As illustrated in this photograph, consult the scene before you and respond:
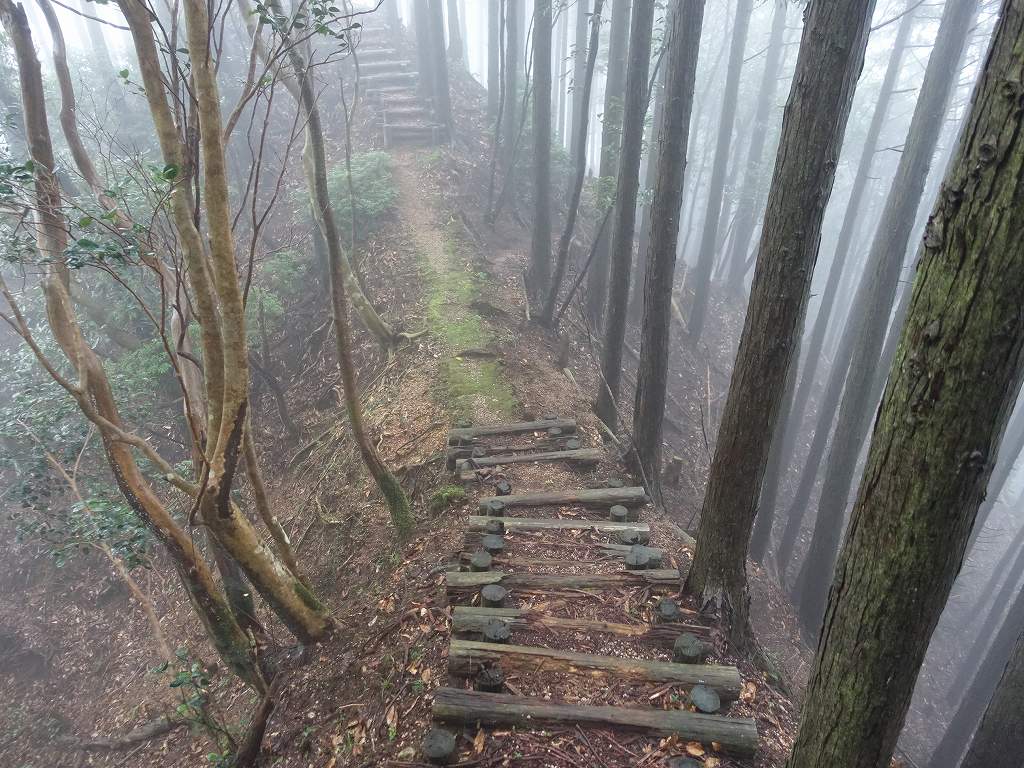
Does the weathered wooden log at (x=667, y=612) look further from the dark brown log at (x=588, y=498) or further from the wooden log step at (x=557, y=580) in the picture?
the dark brown log at (x=588, y=498)

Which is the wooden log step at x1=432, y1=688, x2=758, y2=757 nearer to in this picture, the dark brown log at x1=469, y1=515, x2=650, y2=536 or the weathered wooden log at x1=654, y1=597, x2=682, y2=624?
the weathered wooden log at x1=654, y1=597, x2=682, y2=624

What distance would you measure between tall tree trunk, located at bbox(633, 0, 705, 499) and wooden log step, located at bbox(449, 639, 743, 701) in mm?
3806

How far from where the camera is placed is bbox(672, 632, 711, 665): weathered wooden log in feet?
12.3

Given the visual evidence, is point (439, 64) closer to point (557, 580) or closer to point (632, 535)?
point (632, 535)

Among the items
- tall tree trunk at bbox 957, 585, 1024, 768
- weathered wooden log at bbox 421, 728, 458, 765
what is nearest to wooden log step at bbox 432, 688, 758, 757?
weathered wooden log at bbox 421, 728, 458, 765

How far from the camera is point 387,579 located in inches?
222

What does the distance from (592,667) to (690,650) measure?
701 mm

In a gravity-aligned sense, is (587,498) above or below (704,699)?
below

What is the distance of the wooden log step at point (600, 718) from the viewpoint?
324cm

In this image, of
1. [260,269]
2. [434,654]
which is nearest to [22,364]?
[260,269]

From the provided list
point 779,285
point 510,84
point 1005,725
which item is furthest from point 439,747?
point 510,84

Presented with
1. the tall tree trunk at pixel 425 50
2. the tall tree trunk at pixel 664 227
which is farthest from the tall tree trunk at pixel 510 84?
the tall tree trunk at pixel 664 227

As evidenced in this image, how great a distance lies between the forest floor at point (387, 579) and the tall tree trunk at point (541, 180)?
539 mm

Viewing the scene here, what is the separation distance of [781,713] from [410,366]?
708cm
